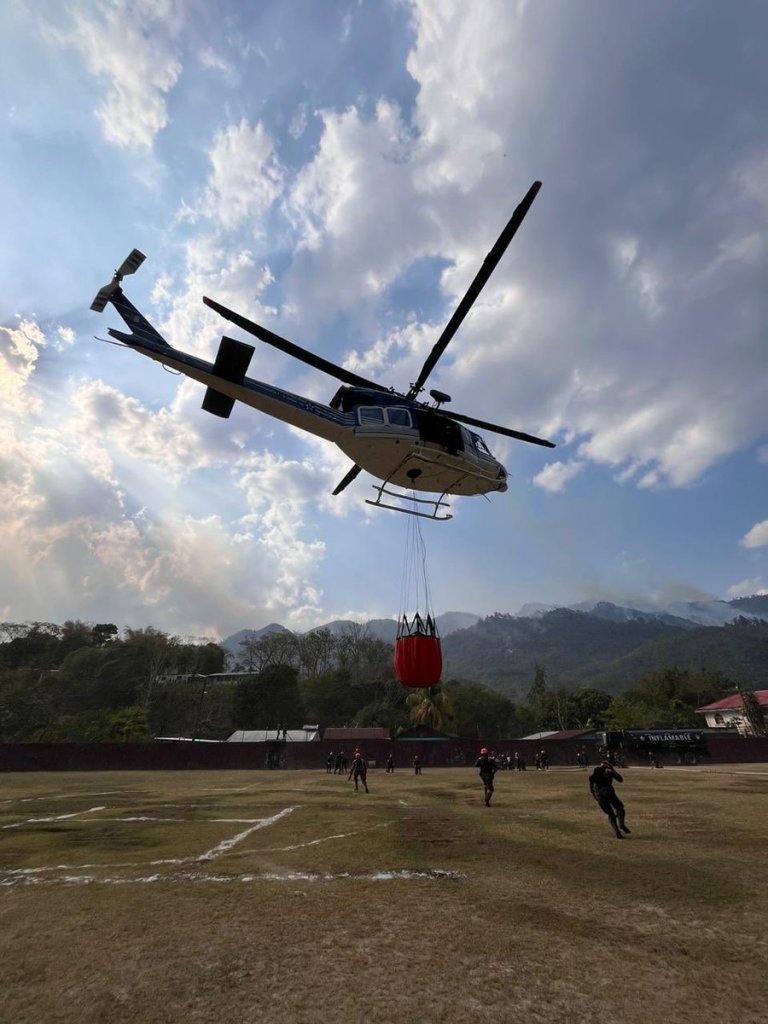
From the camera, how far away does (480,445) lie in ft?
63.3

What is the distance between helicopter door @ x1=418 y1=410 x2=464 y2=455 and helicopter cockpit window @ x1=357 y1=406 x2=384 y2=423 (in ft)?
4.76

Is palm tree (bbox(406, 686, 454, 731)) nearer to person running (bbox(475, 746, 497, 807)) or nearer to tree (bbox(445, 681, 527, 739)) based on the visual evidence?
tree (bbox(445, 681, 527, 739))

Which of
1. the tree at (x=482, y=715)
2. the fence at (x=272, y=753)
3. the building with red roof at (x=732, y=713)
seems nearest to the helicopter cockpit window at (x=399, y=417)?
the fence at (x=272, y=753)

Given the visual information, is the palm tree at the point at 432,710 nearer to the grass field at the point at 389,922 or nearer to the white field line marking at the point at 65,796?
the white field line marking at the point at 65,796

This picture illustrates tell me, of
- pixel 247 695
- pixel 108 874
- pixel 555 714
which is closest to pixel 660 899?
pixel 108 874

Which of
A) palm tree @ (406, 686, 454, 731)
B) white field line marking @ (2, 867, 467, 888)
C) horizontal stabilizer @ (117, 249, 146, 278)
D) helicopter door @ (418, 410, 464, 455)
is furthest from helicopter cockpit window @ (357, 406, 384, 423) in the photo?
palm tree @ (406, 686, 454, 731)

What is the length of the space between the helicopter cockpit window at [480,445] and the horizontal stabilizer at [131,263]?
1351 centimetres

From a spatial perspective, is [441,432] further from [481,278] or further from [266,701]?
[266,701]

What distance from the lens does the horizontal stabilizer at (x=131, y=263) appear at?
1683cm

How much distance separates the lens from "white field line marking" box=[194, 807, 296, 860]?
953cm

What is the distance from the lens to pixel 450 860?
8820 mm

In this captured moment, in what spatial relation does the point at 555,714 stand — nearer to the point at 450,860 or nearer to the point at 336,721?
the point at 336,721

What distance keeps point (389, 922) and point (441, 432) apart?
14027mm

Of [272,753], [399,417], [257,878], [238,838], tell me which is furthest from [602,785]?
[272,753]
